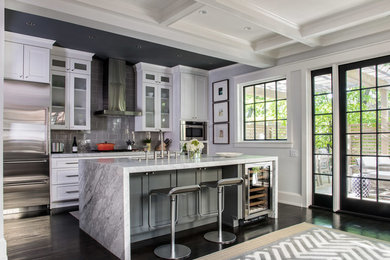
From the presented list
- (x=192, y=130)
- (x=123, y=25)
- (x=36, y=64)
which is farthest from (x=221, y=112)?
(x=36, y=64)

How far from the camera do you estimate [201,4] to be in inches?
126

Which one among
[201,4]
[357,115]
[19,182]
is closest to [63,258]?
[19,182]

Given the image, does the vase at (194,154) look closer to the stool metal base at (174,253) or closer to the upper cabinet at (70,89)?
the stool metal base at (174,253)

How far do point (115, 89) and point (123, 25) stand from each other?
219cm

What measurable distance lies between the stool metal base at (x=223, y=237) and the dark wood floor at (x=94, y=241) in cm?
7

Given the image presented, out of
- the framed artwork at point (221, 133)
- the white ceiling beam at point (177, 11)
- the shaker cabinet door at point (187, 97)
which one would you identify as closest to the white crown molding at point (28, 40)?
the white ceiling beam at point (177, 11)

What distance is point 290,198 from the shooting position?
501cm

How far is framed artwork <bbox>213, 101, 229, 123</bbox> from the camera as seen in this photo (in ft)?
20.2

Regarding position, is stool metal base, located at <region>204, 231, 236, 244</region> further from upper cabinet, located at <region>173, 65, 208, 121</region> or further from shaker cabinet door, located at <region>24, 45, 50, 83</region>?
shaker cabinet door, located at <region>24, 45, 50, 83</region>

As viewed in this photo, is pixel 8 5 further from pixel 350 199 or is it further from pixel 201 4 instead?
pixel 350 199

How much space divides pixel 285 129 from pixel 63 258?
407cm

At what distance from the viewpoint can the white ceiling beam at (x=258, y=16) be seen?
10.7 ft

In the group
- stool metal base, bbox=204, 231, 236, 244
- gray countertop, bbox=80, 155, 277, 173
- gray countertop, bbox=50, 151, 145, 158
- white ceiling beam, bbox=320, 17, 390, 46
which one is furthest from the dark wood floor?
white ceiling beam, bbox=320, 17, 390, 46

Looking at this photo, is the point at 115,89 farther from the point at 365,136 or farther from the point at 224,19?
the point at 365,136
